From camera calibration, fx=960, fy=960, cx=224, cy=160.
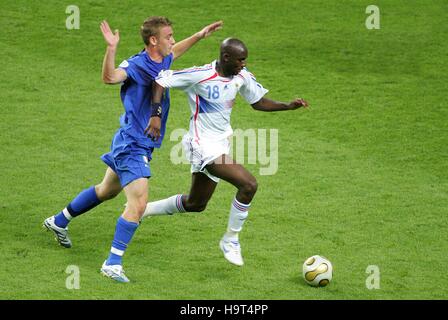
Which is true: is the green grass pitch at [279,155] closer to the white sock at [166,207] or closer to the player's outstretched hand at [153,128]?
the white sock at [166,207]

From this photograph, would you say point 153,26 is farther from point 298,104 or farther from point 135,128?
point 298,104

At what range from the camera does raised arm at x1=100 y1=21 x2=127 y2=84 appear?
25.1ft

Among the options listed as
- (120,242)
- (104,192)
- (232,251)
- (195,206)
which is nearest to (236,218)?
(232,251)

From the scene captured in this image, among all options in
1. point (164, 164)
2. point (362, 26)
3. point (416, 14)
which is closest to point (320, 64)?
point (362, 26)

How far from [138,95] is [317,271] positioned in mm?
2122

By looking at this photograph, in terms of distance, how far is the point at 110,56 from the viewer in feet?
25.1

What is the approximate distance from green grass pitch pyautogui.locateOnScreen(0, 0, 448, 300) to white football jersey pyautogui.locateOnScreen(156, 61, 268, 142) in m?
1.18

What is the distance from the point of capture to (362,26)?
48.7 ft

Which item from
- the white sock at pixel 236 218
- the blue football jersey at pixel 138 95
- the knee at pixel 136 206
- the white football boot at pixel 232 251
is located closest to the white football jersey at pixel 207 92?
the blue football jersey at pixel 138 95

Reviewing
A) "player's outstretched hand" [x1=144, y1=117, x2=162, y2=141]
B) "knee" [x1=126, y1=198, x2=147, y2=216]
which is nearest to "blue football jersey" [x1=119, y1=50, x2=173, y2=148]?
"player's outstretched hand" [x1=144, y1=117, x2=162, y2=141]

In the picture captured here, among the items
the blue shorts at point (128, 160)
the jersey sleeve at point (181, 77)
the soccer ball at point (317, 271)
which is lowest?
the soccer ball at point (317, 271)

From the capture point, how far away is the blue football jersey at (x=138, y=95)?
321 inches

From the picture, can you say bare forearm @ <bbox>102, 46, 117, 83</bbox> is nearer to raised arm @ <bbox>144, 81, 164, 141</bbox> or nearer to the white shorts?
raised arm @ <bbox>144, 81, 164, 141</bbox>

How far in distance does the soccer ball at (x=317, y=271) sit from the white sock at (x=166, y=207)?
1.40 meters
